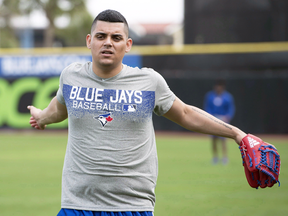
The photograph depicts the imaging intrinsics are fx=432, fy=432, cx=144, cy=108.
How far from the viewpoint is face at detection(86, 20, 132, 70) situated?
10.3 feet

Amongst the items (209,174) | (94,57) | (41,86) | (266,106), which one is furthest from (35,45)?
(94,57)

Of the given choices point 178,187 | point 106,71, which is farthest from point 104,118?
point 178,187

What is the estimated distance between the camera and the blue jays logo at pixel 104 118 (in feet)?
10.3

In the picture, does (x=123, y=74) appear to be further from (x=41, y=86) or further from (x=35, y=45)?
(x=35, y=45)

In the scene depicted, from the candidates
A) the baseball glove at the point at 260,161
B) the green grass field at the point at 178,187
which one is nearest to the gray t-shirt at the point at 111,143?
the baseball glove at the point at 260,161

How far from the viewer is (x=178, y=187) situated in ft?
28.7

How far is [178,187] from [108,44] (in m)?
6.05

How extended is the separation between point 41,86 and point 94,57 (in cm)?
1982

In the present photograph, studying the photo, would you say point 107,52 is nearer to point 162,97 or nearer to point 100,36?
point 100,36

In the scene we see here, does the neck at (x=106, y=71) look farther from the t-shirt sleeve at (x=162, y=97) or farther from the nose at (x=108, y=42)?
the t-shirt sleeve at (x=162, y=97)

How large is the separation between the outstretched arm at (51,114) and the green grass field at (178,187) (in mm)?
3186

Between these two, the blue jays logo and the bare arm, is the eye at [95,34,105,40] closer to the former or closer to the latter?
the blue jays logo

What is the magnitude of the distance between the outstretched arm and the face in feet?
1.95

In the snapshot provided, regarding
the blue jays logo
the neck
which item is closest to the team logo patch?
the blue jays logo
